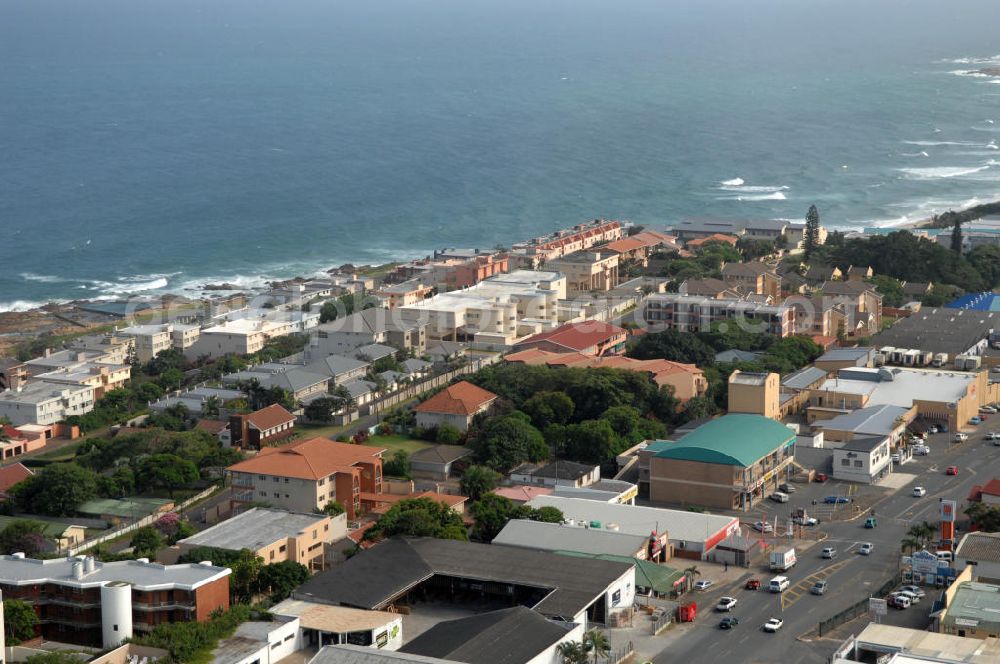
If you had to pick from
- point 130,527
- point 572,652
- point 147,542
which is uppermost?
point 572,652

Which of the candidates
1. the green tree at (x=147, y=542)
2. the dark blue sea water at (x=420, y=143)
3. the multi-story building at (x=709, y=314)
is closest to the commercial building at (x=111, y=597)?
the green tree at (x=147, y=542)

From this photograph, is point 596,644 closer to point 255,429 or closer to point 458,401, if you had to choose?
point 458,401

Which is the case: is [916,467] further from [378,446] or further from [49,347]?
[49,347]

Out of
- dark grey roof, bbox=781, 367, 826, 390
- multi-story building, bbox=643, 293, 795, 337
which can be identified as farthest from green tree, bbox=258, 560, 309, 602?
multi-story building, bbox=643, 293, 795, 337

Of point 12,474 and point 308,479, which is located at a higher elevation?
point 308,479

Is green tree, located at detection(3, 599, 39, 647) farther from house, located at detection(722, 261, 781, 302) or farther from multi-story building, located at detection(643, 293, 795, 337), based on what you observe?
house, located at detection(722, 261, 781, 302)

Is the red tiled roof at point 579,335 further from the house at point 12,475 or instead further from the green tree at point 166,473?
the house at point 12,475

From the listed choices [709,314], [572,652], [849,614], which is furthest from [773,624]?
[709,314]
